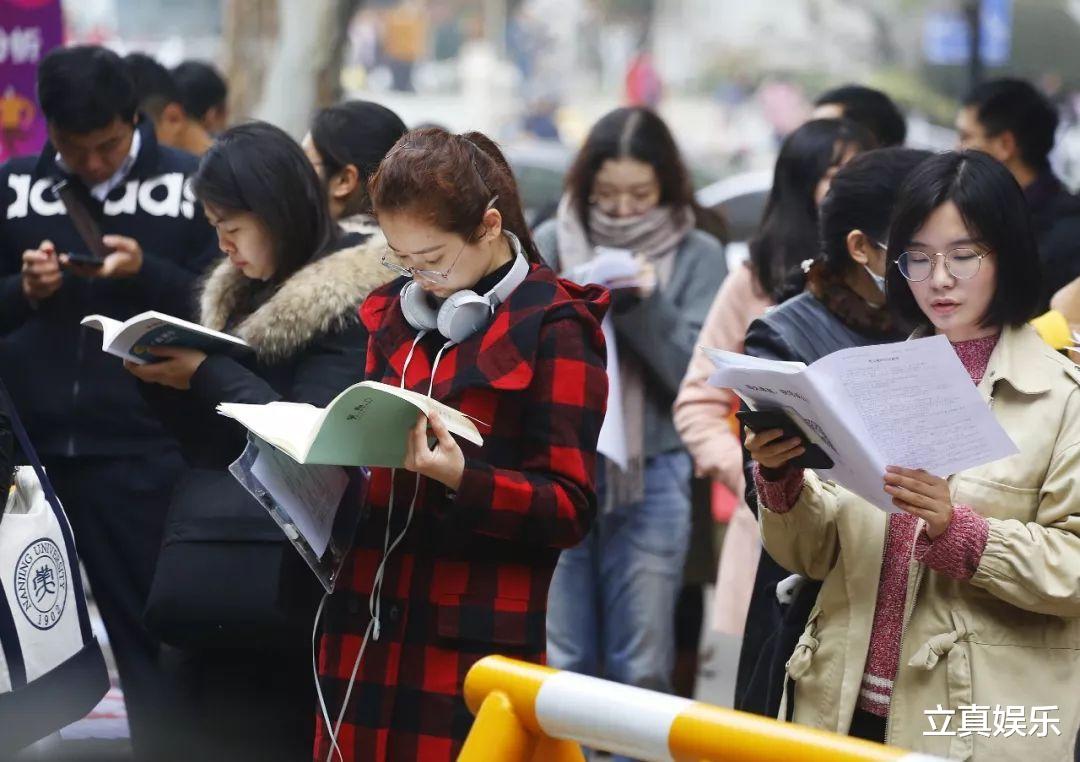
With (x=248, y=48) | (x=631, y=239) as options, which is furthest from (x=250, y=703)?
(x=248, y=48)

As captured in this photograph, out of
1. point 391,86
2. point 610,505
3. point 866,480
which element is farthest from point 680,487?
point 391,86

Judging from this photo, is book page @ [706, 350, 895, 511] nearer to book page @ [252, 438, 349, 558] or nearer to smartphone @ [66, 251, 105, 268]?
book page @ [252, 438, 349, 558]

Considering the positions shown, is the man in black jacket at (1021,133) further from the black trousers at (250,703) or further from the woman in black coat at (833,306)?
the black trousers at (250,703)

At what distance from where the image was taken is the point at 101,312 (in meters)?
4.57

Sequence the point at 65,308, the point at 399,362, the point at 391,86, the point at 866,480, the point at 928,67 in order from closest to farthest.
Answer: the point at 866,480, the point at 399,362, the point at 65,308, the point at 928,67, the point at 391,86

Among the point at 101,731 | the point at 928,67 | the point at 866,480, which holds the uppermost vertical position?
the point at 928,67

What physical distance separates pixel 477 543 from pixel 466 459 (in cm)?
18

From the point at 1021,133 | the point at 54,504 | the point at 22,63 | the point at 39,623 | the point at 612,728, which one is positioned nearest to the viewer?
the point at 612,728

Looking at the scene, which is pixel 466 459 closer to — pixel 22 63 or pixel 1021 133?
pixel 1021 133

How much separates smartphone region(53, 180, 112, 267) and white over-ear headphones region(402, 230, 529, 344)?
1.85 m

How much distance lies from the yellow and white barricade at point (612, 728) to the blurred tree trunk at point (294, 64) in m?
8.48

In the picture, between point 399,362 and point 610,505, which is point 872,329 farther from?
point 610,505

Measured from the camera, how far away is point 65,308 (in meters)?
4.56

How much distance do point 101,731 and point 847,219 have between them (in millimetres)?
2929
